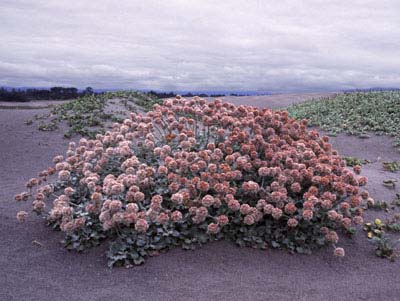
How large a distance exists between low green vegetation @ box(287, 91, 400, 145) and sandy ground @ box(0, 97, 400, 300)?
320 inches

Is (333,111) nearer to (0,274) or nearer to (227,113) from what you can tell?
(227,113)

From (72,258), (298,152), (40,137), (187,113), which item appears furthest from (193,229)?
(40,137)

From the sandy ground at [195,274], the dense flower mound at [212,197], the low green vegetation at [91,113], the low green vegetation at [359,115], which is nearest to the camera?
the sandy ground at [195,274]

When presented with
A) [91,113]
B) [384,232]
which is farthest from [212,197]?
[91,113]

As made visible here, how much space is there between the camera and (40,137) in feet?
35.9

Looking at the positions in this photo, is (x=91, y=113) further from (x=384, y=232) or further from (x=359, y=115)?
(x=384, y=232)

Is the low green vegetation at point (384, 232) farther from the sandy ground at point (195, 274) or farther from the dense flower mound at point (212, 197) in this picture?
the dense flower mound at point (212, 197)

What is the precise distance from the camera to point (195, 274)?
440cm

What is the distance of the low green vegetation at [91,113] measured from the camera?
37.8 ft

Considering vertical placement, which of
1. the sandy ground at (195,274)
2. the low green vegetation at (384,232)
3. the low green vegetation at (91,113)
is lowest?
the sandy ground at (195,274)

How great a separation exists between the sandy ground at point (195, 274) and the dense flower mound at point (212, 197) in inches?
5.9

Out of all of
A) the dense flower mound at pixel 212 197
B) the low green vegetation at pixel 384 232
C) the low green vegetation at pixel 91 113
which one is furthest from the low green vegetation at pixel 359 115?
the dense flower mound at pixel 212 197

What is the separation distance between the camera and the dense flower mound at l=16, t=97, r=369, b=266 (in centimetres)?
464

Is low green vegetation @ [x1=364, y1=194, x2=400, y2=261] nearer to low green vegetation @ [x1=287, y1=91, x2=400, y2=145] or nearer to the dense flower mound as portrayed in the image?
the dense flower mound
